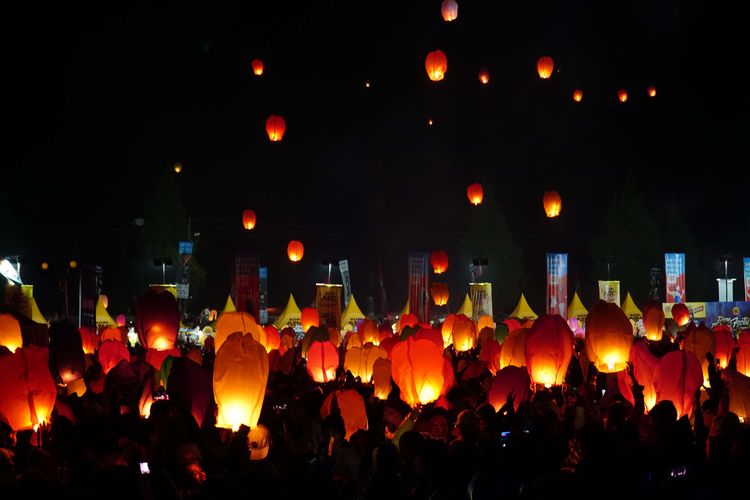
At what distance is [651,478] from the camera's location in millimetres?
5414

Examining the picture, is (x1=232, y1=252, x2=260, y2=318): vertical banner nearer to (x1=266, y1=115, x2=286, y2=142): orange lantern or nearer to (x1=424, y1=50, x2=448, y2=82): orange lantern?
(x1=266, y1=115, x2=286, y2=142): orange lantern

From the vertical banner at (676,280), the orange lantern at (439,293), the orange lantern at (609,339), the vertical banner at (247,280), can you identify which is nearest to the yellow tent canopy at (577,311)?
the vertical banner at (676,280)

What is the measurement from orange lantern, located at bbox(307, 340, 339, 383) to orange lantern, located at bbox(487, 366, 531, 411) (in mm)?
4056

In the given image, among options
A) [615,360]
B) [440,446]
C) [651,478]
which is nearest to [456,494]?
[440,446]

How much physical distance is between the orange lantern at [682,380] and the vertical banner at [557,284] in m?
16.9

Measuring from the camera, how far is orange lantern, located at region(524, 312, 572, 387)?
10109mm

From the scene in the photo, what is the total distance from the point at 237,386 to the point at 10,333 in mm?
6735

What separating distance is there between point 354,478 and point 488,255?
111 ft

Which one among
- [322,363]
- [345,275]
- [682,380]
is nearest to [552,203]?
[345,275]

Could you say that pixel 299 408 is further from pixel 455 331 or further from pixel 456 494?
pixel 455 331

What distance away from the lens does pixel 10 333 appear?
12203mm

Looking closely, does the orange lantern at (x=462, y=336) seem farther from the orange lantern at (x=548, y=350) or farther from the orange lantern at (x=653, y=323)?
the orange lantern at (x=548, y=350)

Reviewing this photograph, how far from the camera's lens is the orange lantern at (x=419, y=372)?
9.44 m

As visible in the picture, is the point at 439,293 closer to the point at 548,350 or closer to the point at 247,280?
the point at 247,280
